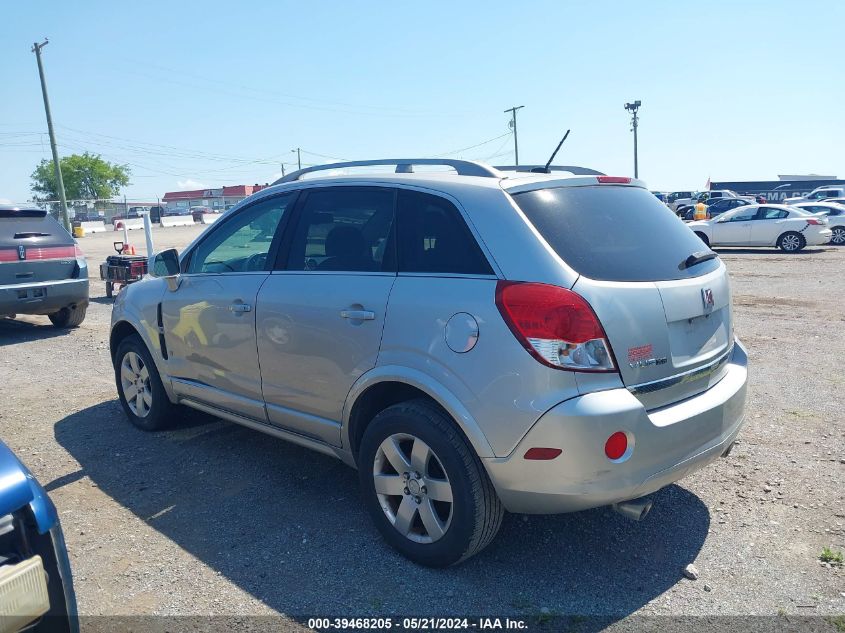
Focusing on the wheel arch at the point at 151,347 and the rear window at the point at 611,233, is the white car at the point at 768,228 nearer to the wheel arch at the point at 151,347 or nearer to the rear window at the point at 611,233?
the rear window at the point at 611,233

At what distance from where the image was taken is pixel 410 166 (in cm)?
383

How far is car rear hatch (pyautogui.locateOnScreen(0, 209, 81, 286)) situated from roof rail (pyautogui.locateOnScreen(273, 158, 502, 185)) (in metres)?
6.09

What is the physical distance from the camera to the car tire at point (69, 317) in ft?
31.9

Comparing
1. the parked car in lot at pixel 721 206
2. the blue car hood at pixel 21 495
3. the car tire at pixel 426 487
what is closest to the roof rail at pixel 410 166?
the car tire at pixel 426 487

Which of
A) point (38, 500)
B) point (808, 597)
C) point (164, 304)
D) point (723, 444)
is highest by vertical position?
point (164, 304)

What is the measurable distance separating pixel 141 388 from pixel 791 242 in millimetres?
19476

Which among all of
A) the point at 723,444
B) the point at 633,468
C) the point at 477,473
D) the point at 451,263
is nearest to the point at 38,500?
the point at 477,473

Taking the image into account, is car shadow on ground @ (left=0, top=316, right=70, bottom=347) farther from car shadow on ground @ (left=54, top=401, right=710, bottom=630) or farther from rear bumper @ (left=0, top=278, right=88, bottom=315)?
car shadow on ground @ (left=54, top=401, right=710, bottom=630)

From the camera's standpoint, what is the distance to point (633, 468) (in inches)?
111

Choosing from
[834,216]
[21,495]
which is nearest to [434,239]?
[21,495]

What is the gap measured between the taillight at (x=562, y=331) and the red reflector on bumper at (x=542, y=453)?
34 centimetres

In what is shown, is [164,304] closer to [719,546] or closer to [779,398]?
[719,546]

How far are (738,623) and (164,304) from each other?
3.96 meters

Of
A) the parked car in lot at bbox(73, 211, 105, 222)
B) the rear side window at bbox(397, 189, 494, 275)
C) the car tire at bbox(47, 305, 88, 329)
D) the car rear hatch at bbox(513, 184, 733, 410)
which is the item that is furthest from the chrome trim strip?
the parked car in lot at bbox(73, 211, 105, 222)
